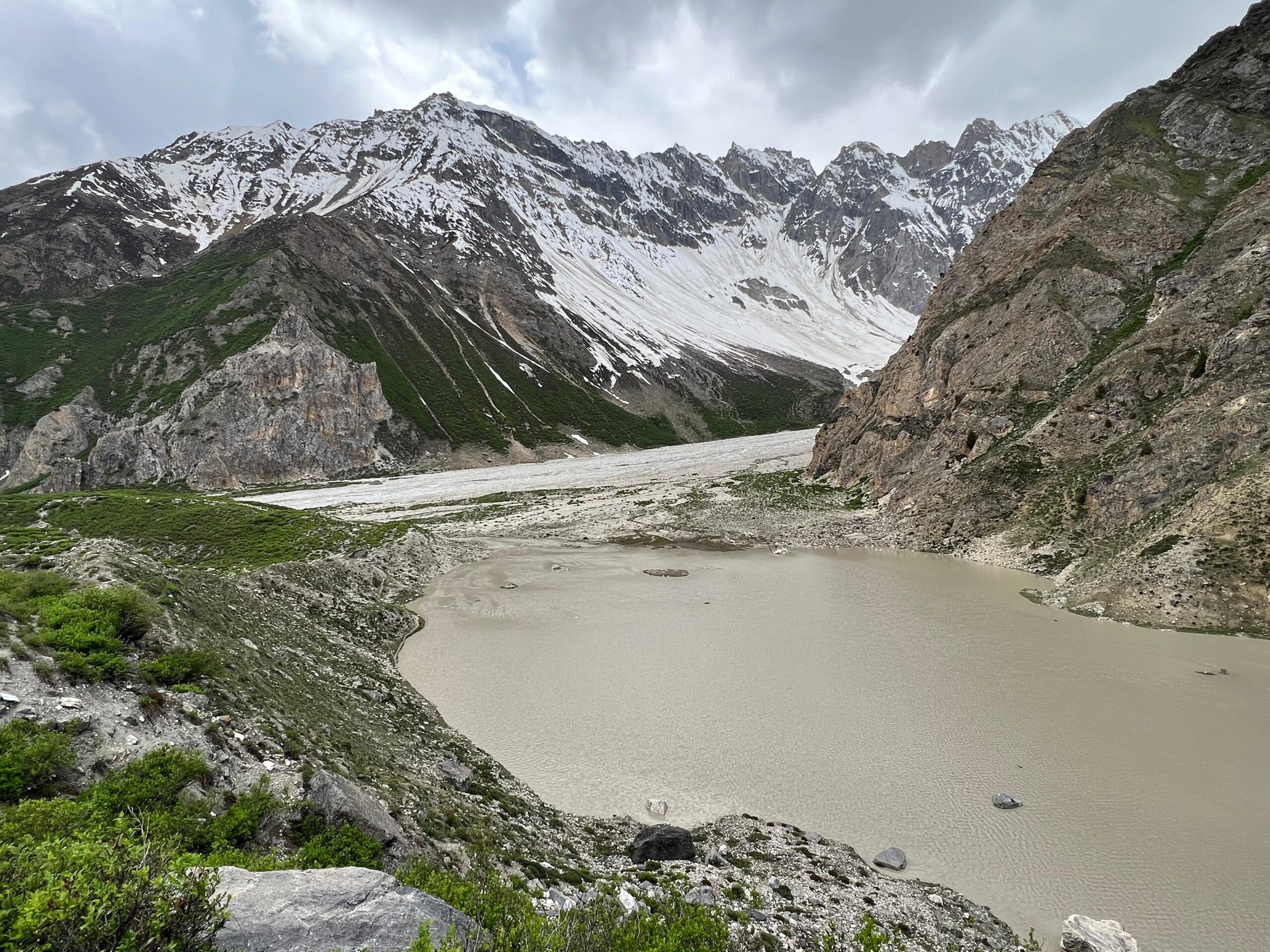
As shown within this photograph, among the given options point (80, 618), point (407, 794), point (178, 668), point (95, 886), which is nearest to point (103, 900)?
point (95, 886)

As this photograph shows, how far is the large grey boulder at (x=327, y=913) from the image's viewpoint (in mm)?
5023

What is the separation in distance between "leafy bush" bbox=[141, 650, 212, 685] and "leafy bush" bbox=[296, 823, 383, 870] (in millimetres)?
5200

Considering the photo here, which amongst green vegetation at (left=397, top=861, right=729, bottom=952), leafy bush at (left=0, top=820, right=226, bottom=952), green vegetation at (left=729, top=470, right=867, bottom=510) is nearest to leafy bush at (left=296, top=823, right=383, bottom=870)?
green vegetation at (left=397, top=861, right=729, bottom=952)

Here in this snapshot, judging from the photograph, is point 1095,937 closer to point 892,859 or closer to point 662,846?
Answer: point 892,859

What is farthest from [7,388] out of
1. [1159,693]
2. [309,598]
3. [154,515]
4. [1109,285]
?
[1109,285]

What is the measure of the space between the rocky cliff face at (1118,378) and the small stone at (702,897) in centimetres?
2681

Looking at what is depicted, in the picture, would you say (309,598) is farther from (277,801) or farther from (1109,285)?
(1109,285)

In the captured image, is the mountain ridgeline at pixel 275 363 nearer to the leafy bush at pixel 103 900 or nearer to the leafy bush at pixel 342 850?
the leafy bush at pixel 342 850

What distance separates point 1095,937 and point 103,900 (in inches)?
553

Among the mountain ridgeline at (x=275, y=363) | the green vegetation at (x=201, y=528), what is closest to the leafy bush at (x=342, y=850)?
the green vegetation at (x=201, y=528)

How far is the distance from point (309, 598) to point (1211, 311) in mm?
57536

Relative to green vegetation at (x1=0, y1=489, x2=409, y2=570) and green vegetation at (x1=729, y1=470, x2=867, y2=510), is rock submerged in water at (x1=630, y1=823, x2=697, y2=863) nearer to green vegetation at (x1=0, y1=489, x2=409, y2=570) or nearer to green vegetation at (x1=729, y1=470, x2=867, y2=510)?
green vegetation at (x1=0, y1=489, x2=409, y2=570)

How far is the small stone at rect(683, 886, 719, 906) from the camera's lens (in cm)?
978

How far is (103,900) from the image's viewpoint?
4.09m
